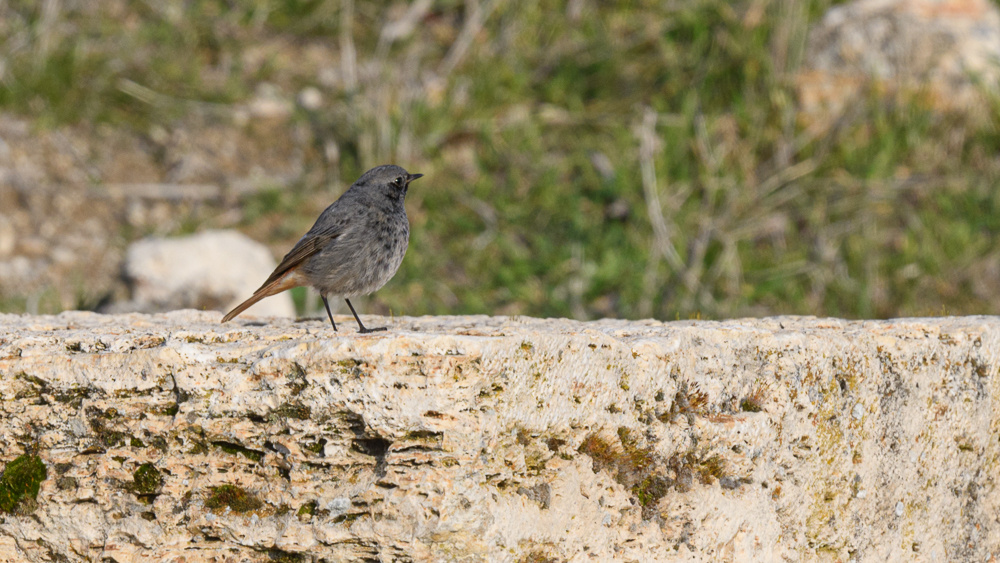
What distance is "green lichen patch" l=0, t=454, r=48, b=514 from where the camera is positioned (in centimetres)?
330

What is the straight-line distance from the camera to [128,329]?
3936 millimetres

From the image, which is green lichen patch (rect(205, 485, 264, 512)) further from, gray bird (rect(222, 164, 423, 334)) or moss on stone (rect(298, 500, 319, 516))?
gray bird (rect(222, 164, 423, 334))

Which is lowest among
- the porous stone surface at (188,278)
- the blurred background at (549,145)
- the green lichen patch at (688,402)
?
the green lichen patch at (688,402)

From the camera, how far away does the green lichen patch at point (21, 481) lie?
3.30 meters

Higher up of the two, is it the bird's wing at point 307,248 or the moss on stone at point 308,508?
the bird's wing at point 307,248

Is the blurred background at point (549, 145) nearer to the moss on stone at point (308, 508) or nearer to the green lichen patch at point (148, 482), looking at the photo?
the green lichen patch at point (148, 482)

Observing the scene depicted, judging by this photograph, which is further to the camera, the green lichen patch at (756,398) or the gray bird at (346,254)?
the gray bird at (346,254)

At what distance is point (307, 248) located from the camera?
15.7 ft

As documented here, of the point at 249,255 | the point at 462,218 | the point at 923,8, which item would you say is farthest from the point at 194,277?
the point at 923,8

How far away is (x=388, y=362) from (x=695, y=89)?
291 inches

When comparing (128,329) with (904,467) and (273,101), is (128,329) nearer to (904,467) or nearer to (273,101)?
(904,467)

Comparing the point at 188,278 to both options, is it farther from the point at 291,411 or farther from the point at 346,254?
the point at 291,411

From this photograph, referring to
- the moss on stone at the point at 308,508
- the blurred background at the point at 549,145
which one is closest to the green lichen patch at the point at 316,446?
the moss on stone at the point at 308,508

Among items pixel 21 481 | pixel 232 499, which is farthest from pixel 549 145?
pixel 21 481
